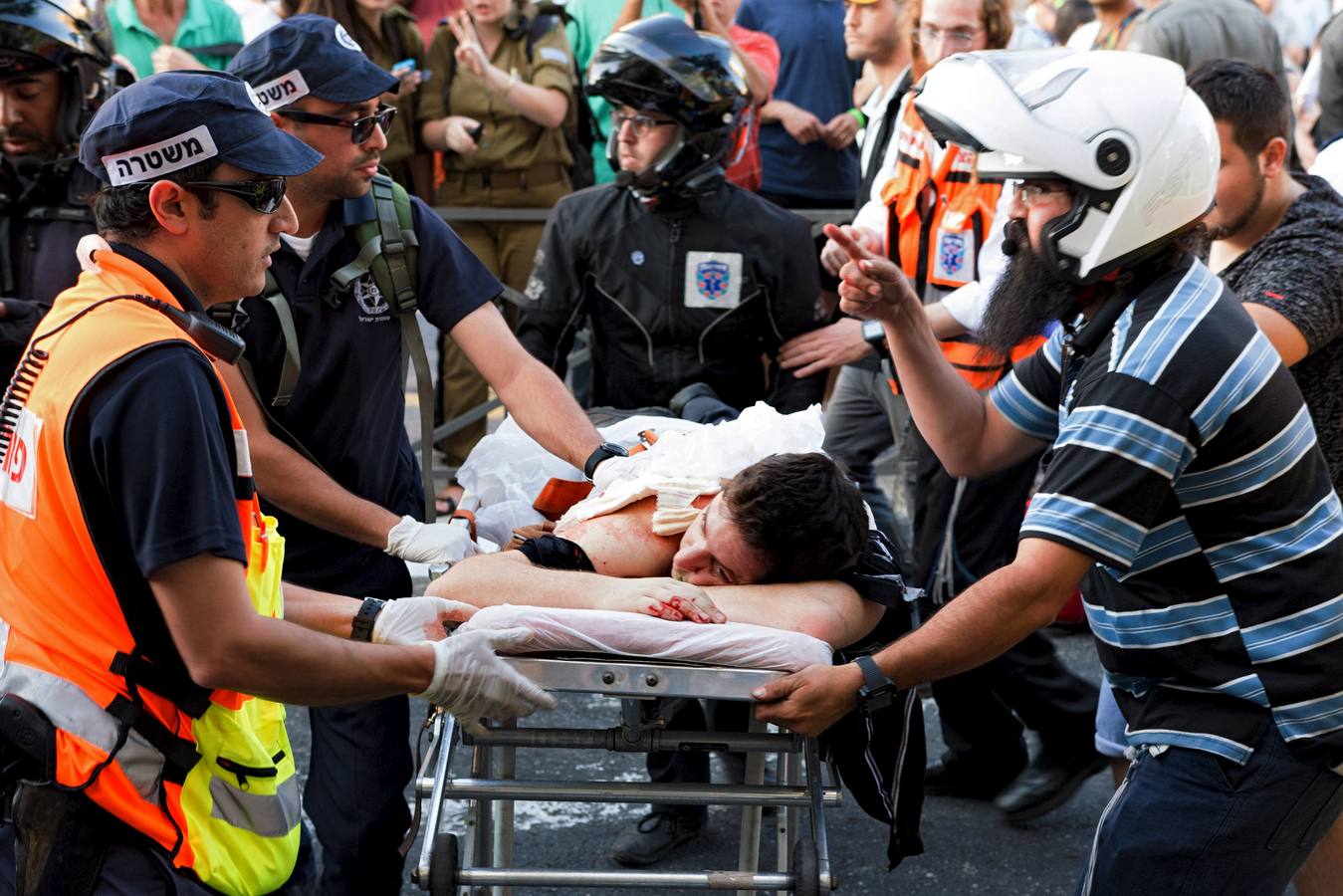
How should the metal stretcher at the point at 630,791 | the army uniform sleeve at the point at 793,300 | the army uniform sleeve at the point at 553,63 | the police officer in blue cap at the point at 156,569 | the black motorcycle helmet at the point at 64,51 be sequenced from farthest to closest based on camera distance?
the army uniform sleeve at the point at 553,63, the army uniform sleeve at the point at 793,300, the black motorcycle helmet at the point at 64,51, the metal stretcher at the point at 630,791, the police officer in blue cap at the point at 156,569

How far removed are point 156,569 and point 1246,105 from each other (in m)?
2.63

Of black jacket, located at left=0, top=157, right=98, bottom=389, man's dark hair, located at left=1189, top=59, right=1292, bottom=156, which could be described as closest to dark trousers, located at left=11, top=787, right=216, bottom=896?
black jacket, located at left=0, top=157, right=98, bottom=389

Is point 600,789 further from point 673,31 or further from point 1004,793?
point 673,31

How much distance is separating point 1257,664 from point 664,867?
2.27 metres

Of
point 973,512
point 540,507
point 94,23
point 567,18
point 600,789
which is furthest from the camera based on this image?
point 567,18

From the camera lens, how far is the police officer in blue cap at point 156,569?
2.14 metres

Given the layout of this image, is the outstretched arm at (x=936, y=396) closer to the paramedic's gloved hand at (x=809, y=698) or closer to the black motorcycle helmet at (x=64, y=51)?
the paramedic's gloved hand at (x=809, y=698)

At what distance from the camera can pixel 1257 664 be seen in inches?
99.7

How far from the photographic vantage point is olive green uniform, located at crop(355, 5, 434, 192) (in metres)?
6.83

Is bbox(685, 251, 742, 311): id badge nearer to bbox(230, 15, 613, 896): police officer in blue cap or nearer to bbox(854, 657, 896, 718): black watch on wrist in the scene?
bbox(230, 15, 613, 896): police officer in blue cap

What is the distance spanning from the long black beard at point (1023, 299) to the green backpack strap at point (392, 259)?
140cm

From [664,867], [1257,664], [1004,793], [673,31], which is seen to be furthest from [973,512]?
[1257,664]

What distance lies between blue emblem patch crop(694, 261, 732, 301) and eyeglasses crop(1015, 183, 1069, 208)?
6.46 ft

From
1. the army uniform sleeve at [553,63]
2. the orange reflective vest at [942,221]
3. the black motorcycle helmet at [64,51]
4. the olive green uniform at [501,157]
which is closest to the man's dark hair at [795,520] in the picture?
the orange reflective vest at [942,221]
